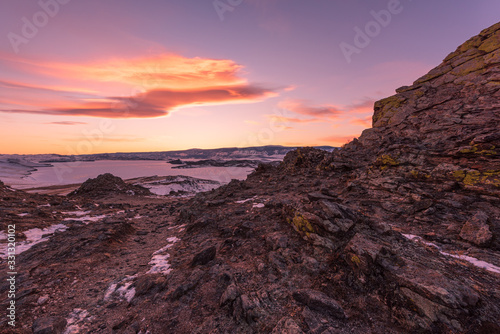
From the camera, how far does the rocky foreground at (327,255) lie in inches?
207

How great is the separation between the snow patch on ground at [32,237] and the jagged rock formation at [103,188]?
19.9m

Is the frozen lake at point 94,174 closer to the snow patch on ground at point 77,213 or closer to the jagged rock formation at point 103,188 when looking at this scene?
the jagged rock formation at point 103,188

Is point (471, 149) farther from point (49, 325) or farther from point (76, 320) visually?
point (49, 325)

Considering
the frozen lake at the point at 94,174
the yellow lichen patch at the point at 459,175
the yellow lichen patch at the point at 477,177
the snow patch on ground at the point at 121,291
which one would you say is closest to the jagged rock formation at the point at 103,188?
the snow patch on ground at the point at 121,291

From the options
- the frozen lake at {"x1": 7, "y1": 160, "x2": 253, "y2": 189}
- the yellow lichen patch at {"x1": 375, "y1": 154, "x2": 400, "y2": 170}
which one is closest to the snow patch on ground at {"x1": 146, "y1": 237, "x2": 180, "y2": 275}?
the yellow lichen patch at {"x1": 375, "y1": 154, "x2": 400, "y2": 170}

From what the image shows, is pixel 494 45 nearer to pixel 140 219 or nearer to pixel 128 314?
pixel 128 314

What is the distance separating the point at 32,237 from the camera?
12305 millimetres

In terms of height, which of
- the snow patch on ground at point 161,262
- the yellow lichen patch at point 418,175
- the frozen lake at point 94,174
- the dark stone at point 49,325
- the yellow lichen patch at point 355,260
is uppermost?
the yellow lichen patch at point 418,175

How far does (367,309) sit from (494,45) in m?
23.9

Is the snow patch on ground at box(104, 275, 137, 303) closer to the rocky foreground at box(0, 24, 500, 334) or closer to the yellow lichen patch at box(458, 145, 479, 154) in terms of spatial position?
the rocky foreground at box(0, 24, 500, 334)

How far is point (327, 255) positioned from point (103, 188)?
1516 inches

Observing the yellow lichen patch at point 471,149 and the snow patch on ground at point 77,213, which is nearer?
the yellow lichen patch at point 471,149

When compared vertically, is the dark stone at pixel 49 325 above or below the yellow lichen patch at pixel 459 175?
below

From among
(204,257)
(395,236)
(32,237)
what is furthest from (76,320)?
(395,236)
